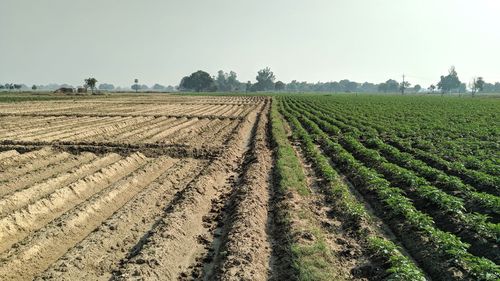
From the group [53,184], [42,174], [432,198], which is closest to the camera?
[432,198]

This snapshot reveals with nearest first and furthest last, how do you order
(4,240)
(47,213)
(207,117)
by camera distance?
(4,240) < (47,213) < (207,117)

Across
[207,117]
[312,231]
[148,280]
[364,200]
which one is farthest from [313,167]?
[207,117]

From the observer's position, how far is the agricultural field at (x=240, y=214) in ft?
22.2

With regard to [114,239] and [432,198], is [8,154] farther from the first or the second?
[432,198]

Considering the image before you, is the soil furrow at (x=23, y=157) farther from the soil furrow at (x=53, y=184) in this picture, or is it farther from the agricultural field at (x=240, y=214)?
the soil furrow at (x=53, y=184)

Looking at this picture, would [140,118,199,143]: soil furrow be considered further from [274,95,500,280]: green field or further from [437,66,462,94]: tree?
[437,66,462,94]: tree

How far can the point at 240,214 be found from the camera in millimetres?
9078

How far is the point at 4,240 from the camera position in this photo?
762 centimetres

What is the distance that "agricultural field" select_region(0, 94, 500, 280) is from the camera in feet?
22.2

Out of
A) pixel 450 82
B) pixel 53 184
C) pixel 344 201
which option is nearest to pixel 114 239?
pixel 53 184

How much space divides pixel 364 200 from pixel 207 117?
72.4 feet

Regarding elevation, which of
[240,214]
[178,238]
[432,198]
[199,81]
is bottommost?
[178,238]

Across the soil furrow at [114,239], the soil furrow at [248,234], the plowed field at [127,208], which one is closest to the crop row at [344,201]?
the plowed field at [127,208]

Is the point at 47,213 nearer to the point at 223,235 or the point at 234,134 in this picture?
the point at 223,235
